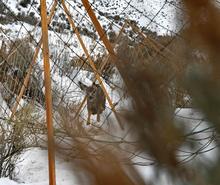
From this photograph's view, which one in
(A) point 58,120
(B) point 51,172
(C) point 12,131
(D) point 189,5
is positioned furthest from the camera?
(C) point 12,131

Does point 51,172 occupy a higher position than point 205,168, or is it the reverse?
point 51,172

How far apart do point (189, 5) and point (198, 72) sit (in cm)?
9

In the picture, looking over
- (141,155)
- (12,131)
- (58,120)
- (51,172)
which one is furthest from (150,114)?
(12,131)

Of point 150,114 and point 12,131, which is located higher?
point 12,131

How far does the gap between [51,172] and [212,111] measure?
1.67m

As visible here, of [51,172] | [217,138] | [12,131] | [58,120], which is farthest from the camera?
[12,131]

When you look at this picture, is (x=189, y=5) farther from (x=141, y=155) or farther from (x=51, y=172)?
(x=51, y=172)

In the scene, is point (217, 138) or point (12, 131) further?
point (12, 131)

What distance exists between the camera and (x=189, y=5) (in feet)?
1.91

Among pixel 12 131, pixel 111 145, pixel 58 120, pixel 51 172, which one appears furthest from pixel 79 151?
pixel 12 131

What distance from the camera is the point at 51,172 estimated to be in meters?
2.24

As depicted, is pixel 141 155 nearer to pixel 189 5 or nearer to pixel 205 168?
pixel 205 168

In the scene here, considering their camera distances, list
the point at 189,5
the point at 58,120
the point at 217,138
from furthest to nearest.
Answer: the point at 58,120
the point at 217,138
the point at 189,5

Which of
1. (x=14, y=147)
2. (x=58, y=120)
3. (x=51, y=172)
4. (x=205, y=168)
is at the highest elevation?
(x=14, y=147)
